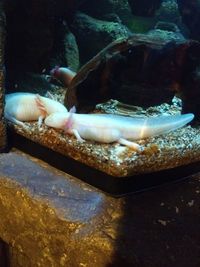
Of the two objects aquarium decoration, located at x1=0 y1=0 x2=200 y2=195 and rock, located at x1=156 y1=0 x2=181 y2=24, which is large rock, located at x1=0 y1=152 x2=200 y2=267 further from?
rock, located at x1=156 y1=0 x2=181 y2=24

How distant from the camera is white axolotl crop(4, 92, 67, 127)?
2.40 meters

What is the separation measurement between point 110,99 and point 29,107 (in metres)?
0.66

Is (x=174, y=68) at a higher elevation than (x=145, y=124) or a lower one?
higher

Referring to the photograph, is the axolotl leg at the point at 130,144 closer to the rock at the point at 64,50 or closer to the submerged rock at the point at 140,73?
the submerged rock at the point at 140,73

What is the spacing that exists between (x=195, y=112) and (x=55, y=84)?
149 centimetres

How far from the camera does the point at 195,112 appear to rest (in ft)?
8.41

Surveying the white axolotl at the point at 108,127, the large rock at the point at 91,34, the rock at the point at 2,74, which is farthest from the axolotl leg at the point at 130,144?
the large rock at the point at 91,34

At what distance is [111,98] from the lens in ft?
8.56

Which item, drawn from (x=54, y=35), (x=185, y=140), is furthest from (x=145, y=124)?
(x=54, y=35)

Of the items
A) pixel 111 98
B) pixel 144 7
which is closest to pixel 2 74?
pixel 111 98

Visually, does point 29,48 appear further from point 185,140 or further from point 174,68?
point 185,140

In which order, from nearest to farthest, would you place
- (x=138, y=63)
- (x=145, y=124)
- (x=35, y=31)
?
(x=145, y=124), (x=138, y=63), (x=35, y=31)

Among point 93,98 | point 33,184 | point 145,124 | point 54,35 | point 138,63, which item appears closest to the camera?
point 33,184

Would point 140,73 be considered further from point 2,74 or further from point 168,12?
point 168,12
